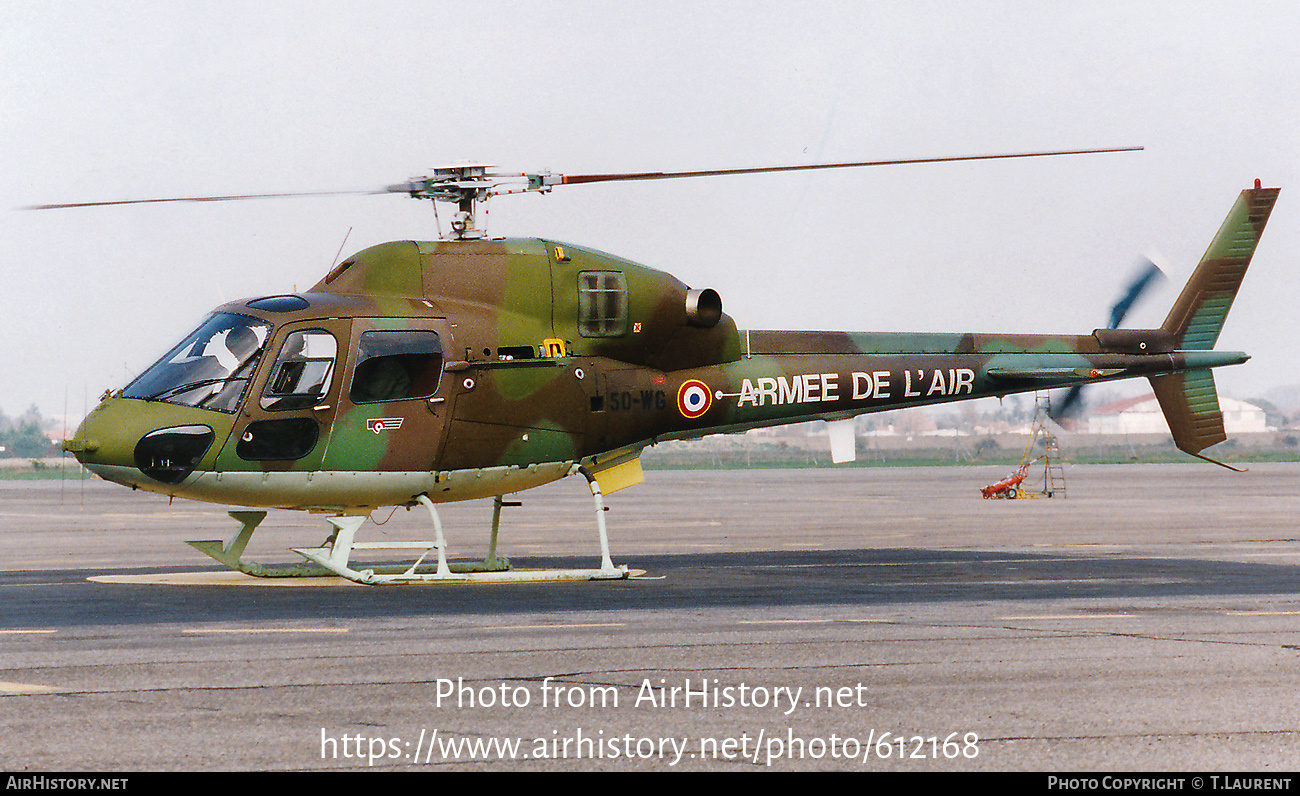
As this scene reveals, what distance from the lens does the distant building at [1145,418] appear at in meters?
142

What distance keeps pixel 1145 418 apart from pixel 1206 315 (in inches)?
5769

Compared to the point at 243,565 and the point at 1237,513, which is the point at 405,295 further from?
the point at 1237,513

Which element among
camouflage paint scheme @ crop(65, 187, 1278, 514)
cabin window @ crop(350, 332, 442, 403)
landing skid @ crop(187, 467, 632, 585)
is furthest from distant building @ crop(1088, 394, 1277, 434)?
cabin window @ crop(350, 332, 442, 403)

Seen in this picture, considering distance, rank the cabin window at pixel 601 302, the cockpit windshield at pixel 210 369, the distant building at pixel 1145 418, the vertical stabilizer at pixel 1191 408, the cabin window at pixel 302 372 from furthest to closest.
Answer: the distant building at pixel 1145 418 < the vertical stabilizer at pixel 1191 408 < the cabin window at pixel 601 302 < the cabin window at pixel 302 372 < the cockpit windshield at pixel 210 369

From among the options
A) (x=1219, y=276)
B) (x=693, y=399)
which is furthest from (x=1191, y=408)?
(x=693, y=399)

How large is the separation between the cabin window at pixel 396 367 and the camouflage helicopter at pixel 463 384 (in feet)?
0.07

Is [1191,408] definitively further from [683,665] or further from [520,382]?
[683,665]

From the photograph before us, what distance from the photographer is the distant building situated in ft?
467

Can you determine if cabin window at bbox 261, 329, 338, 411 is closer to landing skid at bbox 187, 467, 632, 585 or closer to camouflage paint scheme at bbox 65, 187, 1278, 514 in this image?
camouflage paint scheme at bbox 65, 187, 1278, 514

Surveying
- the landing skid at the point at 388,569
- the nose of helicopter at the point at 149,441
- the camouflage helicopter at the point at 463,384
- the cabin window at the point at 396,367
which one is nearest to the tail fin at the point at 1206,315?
the camouflage helicopter at the point at 463,384

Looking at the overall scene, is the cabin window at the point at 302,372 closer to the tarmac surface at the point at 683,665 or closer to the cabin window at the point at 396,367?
the cabin window at the point at 396,367

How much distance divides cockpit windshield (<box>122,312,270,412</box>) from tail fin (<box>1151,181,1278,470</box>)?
14333 mm

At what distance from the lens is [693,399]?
18.7 metres

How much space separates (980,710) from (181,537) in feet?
78.5
